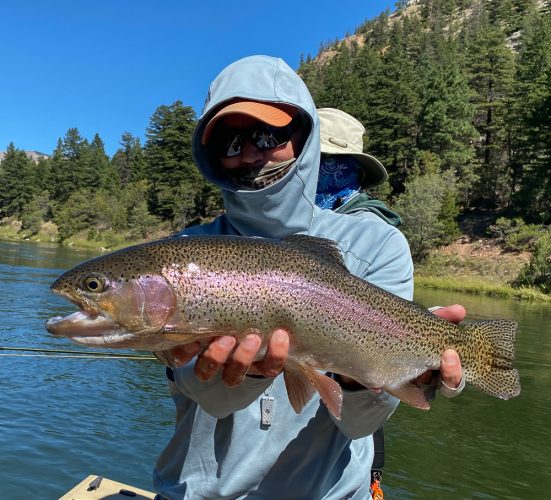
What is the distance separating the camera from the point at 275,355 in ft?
7.63

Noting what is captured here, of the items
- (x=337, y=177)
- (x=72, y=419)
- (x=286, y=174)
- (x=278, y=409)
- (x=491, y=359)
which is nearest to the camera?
(x=278, y=409)

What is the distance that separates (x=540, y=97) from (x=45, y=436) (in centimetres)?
5349

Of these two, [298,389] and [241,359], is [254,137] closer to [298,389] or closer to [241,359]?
[241,359]

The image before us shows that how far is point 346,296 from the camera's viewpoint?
8.37ft

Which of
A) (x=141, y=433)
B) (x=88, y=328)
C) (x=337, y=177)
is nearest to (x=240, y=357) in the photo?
(x=88, y=328)

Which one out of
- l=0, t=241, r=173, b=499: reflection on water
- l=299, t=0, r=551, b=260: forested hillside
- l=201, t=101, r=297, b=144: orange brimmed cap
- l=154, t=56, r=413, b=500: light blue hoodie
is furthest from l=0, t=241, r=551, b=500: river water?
l=299, t=0, r=551, b=260: forested hillside

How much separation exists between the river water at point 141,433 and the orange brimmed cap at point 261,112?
23.0ft

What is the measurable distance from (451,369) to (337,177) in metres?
1.99

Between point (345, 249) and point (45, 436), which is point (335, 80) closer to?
point (45, 436)

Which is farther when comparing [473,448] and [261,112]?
[473,448]

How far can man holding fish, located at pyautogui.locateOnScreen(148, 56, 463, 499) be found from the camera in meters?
2.38

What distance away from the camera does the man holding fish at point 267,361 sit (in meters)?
2.38

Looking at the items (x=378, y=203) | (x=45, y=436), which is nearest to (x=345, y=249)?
(x=378, y=203)

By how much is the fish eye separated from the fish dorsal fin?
844mm
